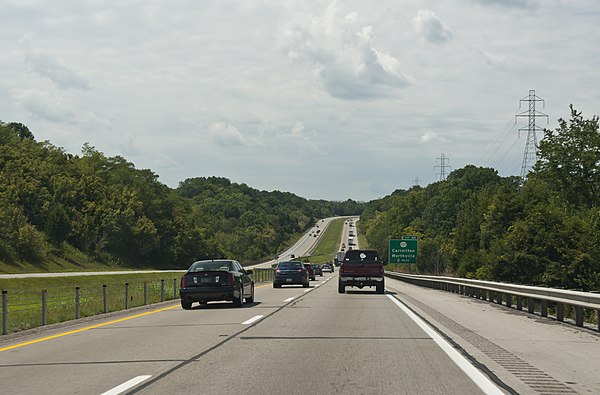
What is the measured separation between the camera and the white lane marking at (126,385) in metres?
8.58

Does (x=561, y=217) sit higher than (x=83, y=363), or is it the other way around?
(x=561, y=217)

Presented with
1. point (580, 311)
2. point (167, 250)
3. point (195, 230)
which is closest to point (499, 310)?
point (580, 311)

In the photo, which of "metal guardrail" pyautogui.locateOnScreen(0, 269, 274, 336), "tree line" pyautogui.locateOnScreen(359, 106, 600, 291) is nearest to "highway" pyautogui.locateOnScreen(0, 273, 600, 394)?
"metal guardrail" pyautogui.locateOnScreen(0, 269, 274, 336)

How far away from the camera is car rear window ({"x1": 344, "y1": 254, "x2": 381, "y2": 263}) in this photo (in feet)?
116

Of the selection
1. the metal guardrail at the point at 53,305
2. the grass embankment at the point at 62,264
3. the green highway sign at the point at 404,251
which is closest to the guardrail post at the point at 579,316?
the metal guardrail at the point at 53,305

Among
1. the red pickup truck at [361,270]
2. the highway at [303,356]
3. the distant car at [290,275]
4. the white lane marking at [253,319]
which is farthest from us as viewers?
the distant car at [290,275]

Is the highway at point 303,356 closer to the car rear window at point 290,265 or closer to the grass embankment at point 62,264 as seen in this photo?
the car rear window at point 290,265

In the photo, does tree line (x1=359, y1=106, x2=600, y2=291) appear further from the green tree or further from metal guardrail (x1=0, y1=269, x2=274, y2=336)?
metal guardrail (x1=0, y1=269, x2=274, y2=336)

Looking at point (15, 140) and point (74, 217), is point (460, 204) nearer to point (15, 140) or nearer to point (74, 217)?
point (74, 217)

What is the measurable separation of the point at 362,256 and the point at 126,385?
88.1ft

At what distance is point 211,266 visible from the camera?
2447 cm

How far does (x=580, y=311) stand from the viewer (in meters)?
17.5

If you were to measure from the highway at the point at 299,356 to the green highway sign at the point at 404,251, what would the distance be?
178ft

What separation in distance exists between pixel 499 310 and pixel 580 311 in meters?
6.27
